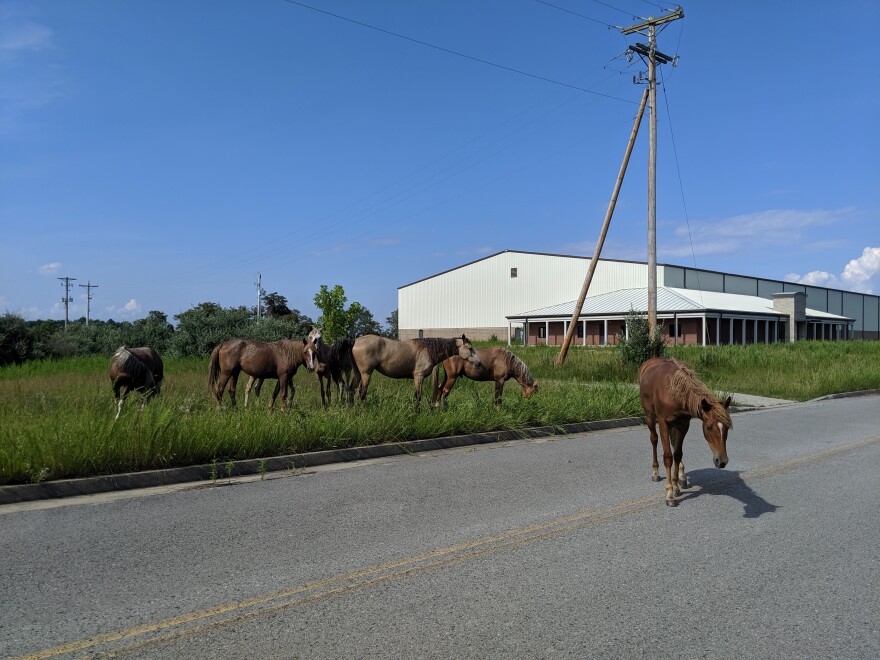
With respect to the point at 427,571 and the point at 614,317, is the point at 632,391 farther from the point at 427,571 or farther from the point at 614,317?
the point at 614,317

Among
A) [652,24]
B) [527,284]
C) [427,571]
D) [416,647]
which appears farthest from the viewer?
[527,284]

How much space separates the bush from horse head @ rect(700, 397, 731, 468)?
19.2 meters

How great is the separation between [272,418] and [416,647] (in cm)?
676

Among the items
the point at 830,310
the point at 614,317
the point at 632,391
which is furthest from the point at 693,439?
the point at 830,310

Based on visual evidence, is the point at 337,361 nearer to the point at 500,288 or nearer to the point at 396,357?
the point at 396,357

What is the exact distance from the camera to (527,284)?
216 ft

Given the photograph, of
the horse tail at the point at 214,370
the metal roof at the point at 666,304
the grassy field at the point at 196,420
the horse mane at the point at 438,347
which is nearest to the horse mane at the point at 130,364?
the grassy field at the point at 196,420

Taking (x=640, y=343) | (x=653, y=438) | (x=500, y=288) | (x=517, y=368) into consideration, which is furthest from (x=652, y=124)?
(x=500, y=288)

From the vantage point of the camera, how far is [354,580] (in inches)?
194

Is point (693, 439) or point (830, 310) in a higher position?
point (830, 310)

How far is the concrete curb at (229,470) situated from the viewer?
7.28 meters

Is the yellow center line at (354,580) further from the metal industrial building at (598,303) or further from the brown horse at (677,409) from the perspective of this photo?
the metal industrial building at (598,303)

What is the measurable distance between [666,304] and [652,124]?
26.1m

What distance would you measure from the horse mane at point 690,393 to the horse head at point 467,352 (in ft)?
19.5
